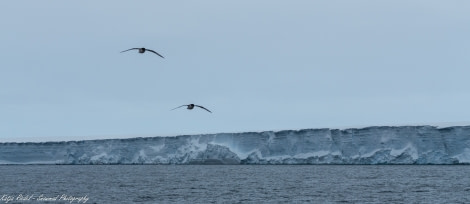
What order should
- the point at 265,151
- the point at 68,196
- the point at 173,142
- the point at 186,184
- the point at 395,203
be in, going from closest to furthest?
the point at 395,203 < the point at 68,196 < the point at 186,184 < the point at 265,151 < the point at 173,142

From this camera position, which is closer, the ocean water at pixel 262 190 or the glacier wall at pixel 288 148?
the ocean water at pixel 262 190

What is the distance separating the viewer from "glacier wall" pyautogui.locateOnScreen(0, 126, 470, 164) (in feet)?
192

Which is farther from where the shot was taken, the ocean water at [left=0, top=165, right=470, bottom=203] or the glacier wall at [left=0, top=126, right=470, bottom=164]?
the glacier wall at [left=0, top=126, right=470, bottom=164]

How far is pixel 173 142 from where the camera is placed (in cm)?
7069

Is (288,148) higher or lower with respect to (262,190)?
higher

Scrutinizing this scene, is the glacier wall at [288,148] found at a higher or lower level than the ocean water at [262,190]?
higher

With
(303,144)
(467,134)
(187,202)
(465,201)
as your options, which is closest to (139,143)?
(303,144)

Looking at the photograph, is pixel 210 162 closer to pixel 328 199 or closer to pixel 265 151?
pixel 265 151

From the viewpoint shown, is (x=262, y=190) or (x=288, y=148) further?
(x=288, y=148)

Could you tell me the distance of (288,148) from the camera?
64750 millimetres

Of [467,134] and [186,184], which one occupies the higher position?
[467,134]

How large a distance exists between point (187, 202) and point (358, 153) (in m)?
27.2

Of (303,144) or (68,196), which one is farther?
(303,144)

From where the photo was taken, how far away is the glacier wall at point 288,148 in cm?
5844
